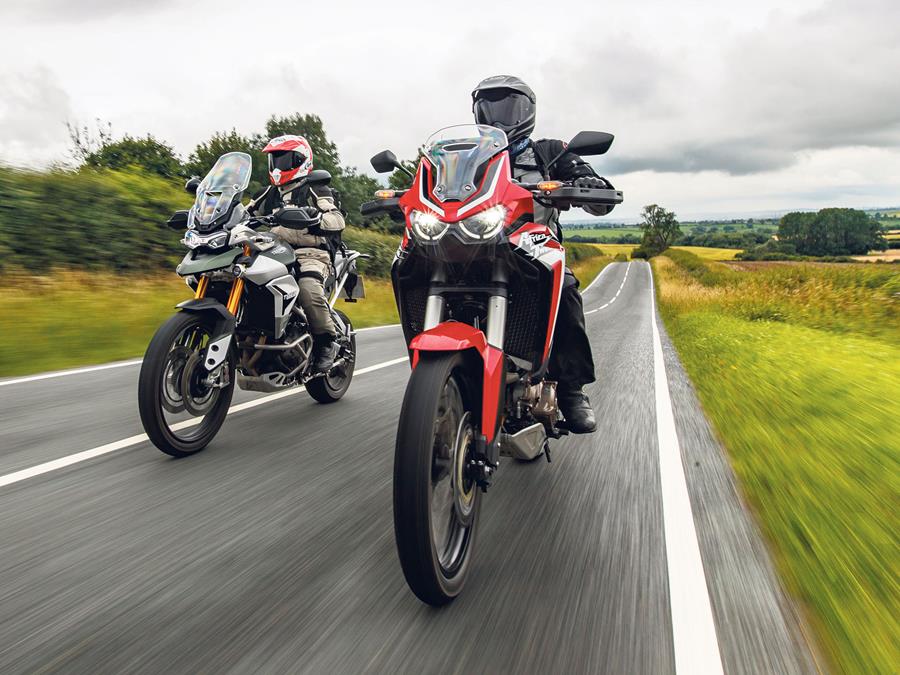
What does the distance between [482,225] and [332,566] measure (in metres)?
1.59

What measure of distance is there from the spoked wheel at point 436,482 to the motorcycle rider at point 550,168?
1.09 m

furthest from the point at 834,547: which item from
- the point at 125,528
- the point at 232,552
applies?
the point at 125,528

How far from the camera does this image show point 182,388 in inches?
159

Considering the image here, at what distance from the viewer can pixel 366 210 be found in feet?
11.7

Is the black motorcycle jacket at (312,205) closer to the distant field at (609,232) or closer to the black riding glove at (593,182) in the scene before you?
the black riding glove at (593,182)

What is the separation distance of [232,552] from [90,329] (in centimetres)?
722

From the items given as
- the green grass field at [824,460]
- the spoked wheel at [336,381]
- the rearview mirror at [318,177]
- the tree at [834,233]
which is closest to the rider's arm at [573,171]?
the green grass field at [824,460]

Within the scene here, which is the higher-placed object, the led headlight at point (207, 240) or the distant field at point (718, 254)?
the led headlight at point (207, 240)

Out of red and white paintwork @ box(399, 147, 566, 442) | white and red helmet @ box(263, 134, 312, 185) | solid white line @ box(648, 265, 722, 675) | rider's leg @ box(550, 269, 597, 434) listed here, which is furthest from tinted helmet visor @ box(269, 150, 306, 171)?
solid white line @ box(648, 265, 722, 675)

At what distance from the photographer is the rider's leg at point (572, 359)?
3.50m

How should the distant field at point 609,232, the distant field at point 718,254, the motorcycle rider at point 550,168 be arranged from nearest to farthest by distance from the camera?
the motorcycle rider at point 550,168, the distant field at point 718,254, the distant field at point 609,232

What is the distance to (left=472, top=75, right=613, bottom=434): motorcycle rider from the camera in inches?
135

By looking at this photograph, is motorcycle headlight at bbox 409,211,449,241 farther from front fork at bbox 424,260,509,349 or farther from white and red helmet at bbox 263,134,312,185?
white and red helmet at bbox 263,134,312,185

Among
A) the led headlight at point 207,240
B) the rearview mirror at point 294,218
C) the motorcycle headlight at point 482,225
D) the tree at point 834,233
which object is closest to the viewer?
the motorcycle headlight at point 482,225
